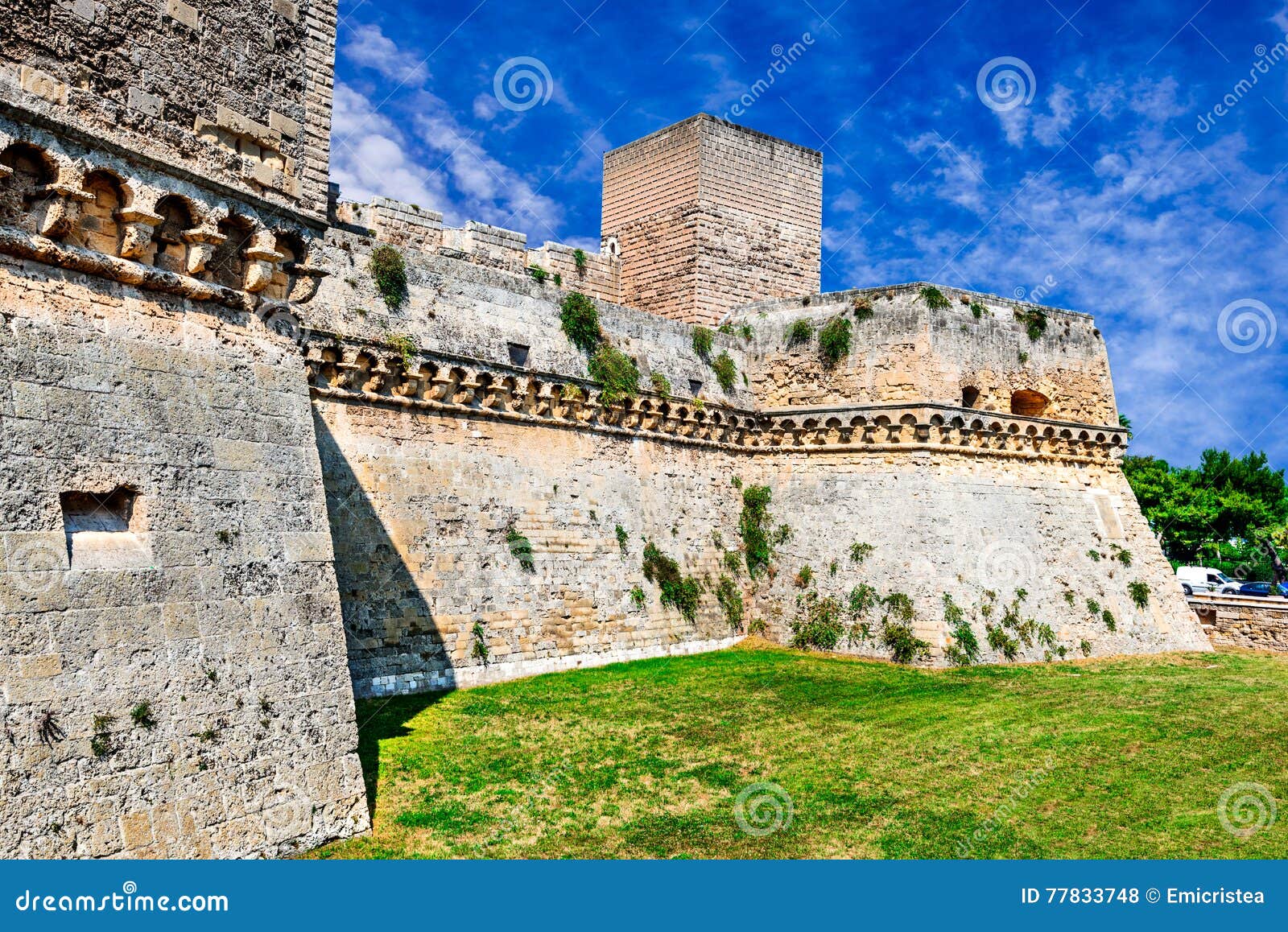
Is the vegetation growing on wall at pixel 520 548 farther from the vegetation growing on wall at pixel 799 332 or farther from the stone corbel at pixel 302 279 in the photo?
the vegetation growing on wall at pixel 799 332

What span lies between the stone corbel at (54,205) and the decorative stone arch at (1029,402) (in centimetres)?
1544

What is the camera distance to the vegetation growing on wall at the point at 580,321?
14688mm

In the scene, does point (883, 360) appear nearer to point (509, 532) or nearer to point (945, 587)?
point (945, 587)

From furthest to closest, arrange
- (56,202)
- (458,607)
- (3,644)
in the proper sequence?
(458,607)
(56,202)
(3,644)

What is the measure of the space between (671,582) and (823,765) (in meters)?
6.67

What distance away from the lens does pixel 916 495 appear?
627 inches

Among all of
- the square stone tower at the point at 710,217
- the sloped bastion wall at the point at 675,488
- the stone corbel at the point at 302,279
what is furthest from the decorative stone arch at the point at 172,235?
the square stone tower at the point at 710,217

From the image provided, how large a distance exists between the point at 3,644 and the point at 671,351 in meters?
12.7

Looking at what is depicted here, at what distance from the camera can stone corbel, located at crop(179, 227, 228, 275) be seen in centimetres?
634

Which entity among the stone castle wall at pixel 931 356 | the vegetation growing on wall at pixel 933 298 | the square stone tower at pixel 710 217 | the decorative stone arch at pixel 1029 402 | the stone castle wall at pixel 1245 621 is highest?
the square stone tower at pixel 710 217

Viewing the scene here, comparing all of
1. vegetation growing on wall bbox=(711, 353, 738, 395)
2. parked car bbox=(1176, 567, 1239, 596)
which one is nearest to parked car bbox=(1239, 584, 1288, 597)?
parked car bbox=(1176, 567, 1239, 596)

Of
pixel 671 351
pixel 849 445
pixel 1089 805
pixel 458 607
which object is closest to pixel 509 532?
pixel 458 607

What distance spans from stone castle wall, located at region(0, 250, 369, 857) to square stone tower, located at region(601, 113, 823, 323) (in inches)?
519

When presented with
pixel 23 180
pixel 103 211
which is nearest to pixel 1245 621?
pixel 103 211
